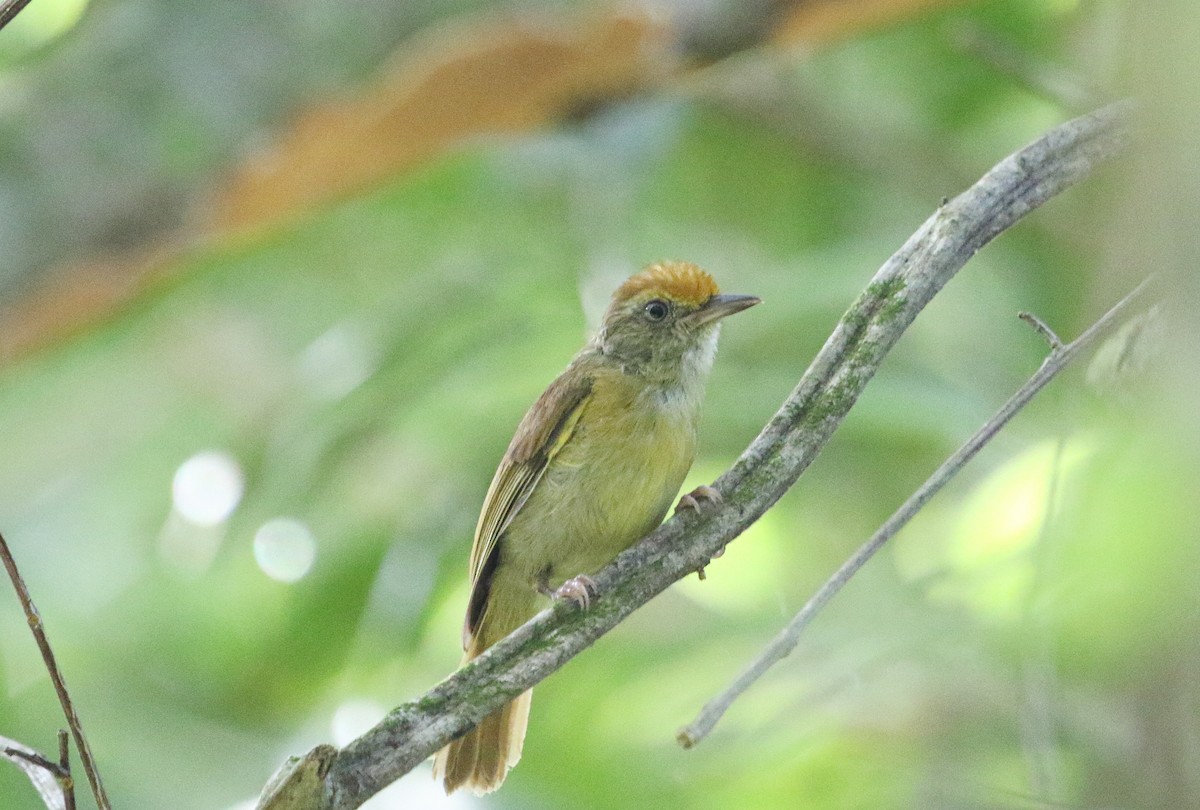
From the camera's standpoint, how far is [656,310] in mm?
4621

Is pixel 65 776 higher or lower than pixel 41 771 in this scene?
lower

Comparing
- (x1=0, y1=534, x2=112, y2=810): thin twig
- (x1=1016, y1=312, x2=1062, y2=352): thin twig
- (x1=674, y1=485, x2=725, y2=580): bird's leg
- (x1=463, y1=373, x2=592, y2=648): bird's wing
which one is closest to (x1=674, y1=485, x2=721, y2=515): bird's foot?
(x1=674, y1=485, x2=725, y2=580): bird's leg

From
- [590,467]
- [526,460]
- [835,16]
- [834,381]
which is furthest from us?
[835,16]

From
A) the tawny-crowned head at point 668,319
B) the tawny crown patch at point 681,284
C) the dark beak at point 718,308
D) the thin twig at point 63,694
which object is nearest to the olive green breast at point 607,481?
the tawny-crowned head at point 668,319

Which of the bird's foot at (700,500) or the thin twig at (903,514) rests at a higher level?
the bird's foot at (700,500)

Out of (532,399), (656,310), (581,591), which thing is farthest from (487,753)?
(532,399)

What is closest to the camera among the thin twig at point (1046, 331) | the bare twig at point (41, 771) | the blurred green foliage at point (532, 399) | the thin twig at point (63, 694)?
the thin twig at point (63, 694)

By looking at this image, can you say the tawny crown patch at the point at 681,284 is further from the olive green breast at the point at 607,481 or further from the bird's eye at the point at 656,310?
the olive green breast at the point at 607,481

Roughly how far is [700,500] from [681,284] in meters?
1.77

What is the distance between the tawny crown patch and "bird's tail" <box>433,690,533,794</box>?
1.43 metres

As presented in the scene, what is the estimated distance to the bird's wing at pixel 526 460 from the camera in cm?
423

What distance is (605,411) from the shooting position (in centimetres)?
422

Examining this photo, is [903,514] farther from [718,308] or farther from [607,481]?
[718,308]

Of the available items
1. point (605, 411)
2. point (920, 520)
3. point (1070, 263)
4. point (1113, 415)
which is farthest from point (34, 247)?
point (1113, 415)
